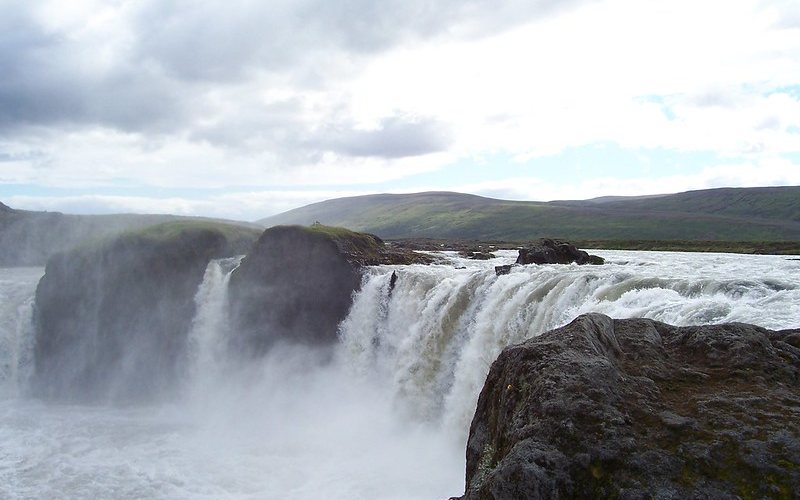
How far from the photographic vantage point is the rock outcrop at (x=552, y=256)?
3672 centimetres

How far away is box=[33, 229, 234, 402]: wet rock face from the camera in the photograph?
42656 millimetres

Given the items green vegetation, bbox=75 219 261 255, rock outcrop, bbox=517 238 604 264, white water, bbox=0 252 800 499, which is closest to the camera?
white water, bbox=0 252 800 499

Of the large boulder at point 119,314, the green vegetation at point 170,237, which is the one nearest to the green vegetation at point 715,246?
the green vegetation at point 170,237

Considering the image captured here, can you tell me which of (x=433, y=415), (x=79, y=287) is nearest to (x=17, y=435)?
(x=79, y=287)

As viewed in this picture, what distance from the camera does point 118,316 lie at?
45.1m

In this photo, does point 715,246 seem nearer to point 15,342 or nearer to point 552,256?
point 552,256

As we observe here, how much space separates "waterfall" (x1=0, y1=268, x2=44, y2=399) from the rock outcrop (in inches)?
1573

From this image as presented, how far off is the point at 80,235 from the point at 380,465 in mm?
72878

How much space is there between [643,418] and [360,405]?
25441 millimetres

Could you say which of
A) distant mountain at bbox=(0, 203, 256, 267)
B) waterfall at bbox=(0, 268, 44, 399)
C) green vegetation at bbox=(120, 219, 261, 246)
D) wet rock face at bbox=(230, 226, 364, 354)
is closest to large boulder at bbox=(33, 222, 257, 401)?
green vegetation at bbox=(120, 219, 261, 246)

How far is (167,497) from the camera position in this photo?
72.0 ft

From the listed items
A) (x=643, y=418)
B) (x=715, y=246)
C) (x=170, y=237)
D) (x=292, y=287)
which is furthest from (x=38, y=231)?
(x=715, y=246)

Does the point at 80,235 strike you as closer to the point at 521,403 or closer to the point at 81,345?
the point at 81,345

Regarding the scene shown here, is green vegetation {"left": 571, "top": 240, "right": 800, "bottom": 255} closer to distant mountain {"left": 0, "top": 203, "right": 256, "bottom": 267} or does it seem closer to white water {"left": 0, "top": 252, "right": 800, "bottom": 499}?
white water {"left": 0, "top": 252, "right": 800, "bottom": 499}
